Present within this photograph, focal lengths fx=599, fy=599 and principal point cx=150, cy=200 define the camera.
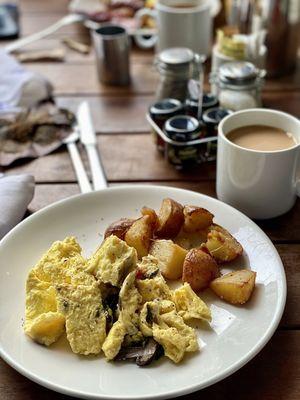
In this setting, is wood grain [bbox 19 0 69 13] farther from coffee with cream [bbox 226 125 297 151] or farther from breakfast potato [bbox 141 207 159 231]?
breakfast potato [bbox 141 207 159 231]

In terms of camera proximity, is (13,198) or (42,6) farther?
(42,6)

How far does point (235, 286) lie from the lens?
0.87m

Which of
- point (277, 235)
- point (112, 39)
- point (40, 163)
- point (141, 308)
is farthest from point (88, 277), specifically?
point (112, 39)

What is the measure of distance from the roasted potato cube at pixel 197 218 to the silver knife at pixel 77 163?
0.25 m

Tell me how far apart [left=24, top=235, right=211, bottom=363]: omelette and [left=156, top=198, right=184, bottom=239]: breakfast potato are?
0.34 feet

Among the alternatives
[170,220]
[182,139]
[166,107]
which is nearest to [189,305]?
[170,220]

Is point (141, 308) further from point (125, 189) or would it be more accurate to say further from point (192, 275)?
point (125, 189)

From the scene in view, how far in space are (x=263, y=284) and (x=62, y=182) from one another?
0.50m

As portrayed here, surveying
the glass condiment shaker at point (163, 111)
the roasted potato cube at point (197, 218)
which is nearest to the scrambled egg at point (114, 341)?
the roasted potato cube at point (197, 218)

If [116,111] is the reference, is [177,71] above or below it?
above

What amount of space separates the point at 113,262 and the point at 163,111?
18.9 inches

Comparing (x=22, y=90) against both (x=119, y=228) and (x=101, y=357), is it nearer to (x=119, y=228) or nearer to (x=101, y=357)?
(x=119, y=228)

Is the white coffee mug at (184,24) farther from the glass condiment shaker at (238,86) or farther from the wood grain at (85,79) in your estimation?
the glass condiment shaker at (238,86)

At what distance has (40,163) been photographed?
128cm
